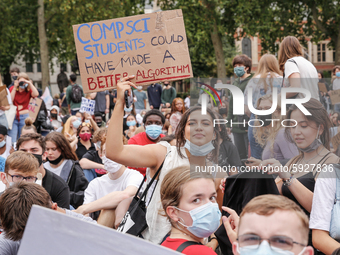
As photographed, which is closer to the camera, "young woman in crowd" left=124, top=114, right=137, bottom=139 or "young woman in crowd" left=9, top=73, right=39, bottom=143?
"young woman in crowd" left=9, top=73, right=39, bottom=143

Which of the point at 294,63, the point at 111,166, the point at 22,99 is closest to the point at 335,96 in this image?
the point at 294,63

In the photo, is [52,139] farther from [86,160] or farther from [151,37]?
[151,37]

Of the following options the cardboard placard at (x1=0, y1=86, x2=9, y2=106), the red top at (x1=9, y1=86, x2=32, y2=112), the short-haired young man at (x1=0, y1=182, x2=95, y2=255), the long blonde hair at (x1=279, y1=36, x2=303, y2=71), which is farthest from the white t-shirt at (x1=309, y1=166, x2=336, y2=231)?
the red top at (x1=9, y1=86, x2=32, y2=112)

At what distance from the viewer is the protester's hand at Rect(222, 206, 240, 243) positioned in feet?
7.55

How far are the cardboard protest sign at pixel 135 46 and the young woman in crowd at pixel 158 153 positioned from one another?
1.31ft

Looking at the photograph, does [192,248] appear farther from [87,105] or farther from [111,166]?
[87,105]

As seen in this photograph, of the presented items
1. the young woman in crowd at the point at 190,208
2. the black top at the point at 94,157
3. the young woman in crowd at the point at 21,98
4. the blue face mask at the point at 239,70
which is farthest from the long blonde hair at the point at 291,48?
the young woman in crowd at the point at 21,98

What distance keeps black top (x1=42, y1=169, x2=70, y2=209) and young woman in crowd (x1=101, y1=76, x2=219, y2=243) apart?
1420 mm

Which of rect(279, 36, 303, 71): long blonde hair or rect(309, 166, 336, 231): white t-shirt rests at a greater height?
rect(279, 36, 303, 71): long blonde hair

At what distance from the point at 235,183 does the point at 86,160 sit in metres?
3.69

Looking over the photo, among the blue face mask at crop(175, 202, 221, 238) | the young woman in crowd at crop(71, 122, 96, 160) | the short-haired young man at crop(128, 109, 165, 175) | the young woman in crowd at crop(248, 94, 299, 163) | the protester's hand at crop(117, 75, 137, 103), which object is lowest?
the young woman in crowd at crop(71, 122, 96, 160)

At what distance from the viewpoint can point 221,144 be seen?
2883 mm

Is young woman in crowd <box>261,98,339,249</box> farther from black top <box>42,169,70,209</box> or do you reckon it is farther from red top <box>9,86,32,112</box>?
red top <box>9,86,32,112</box>

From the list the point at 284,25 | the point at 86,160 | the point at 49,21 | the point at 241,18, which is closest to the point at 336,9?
the point at 284,25
